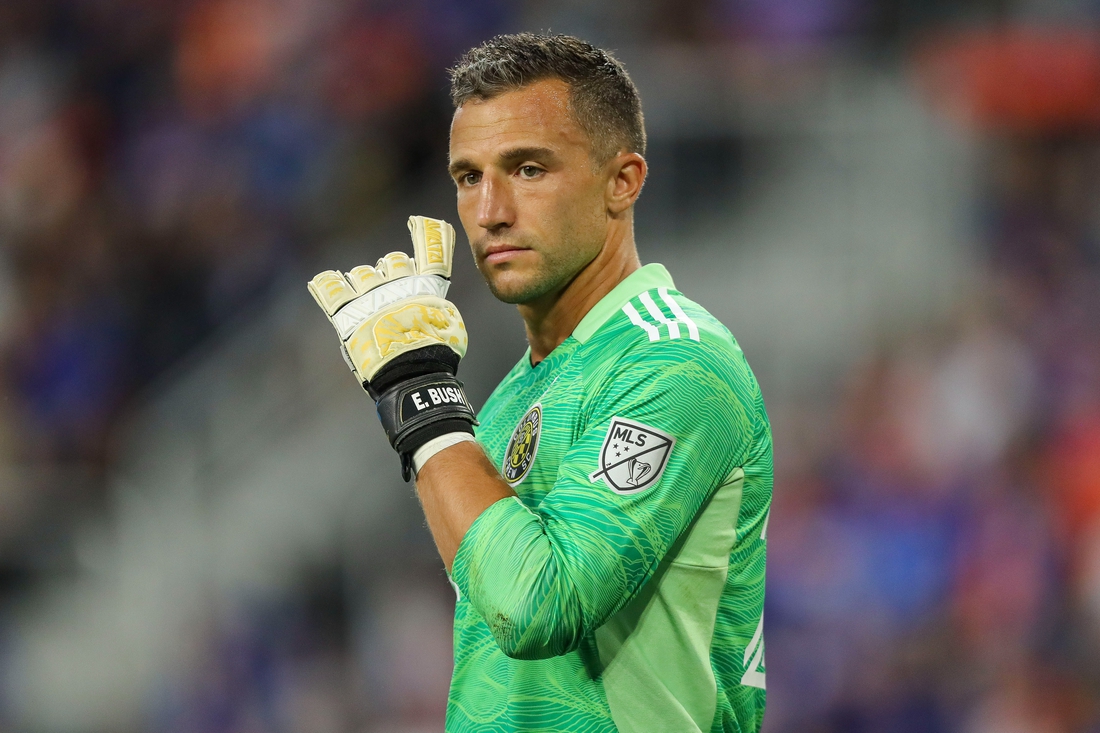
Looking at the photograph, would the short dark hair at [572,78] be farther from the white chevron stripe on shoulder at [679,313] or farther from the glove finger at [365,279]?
the glove finger at [365,279]

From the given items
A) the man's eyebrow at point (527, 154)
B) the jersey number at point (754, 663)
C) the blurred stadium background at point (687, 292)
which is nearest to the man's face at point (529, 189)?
the man's eyebrow at point (527, 154)

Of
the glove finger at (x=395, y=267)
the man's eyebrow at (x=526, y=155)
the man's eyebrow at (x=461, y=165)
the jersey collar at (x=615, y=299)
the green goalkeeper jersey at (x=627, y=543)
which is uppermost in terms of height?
the man's eyebrow at (x=461, y=165)

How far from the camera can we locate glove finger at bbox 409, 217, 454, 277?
2598 millimetres

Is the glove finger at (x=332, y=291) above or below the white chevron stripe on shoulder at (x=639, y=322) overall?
above

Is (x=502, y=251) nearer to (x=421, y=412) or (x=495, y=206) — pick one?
(x=495, y=206)

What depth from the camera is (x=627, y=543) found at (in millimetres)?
2053

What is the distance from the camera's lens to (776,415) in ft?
20.8

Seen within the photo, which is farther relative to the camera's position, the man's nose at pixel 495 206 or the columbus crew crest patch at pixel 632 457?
the man's nose at pixel 495 206

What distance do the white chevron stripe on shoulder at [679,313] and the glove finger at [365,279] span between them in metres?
0.58

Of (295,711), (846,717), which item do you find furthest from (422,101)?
(846,717)

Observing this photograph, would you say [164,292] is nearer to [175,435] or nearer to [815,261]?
[175,435]

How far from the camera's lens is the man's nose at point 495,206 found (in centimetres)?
253

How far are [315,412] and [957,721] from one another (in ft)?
11.5

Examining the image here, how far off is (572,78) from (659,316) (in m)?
0.57
